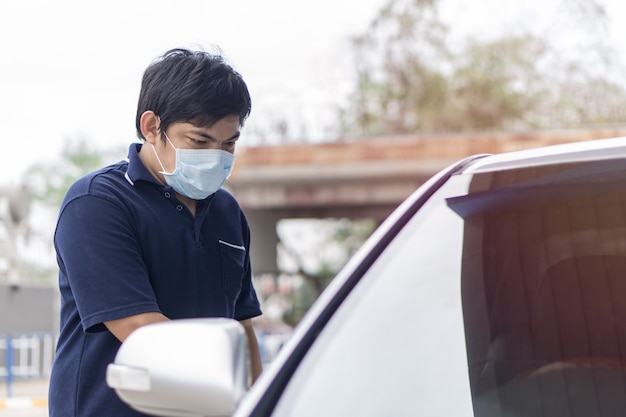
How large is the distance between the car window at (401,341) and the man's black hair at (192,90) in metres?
0.76

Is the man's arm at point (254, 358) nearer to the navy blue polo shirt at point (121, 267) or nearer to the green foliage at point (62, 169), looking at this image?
the navy blue polo shirt at point (121, 267)

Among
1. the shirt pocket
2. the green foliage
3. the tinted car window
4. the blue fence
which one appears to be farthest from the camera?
the green foliage

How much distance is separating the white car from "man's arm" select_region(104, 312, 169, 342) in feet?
1.79

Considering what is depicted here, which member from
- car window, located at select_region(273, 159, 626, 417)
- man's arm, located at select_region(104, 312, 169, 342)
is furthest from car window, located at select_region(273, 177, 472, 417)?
man's arm, located at select_region(104, 312, 169, 342)

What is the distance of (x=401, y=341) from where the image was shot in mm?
1815

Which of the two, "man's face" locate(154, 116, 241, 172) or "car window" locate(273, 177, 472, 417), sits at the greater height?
"man's face" locate(154, 116, 241, 172)

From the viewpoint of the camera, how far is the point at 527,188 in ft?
6.68

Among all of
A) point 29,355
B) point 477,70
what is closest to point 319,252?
point 477,70

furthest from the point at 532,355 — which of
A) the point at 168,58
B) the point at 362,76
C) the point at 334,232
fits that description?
the point at 334,232

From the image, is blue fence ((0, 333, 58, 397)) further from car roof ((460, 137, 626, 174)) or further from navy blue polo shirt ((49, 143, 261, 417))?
car roof ((460, 137, 626, 174))

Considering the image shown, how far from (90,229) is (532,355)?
3.33 feet

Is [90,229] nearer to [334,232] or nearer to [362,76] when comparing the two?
[362,76]

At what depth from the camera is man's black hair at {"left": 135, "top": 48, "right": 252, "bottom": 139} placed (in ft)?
8.07

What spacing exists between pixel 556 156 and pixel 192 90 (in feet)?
3.30
